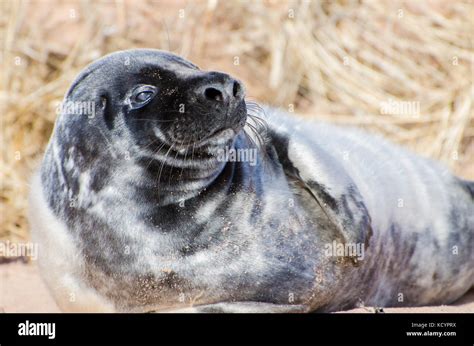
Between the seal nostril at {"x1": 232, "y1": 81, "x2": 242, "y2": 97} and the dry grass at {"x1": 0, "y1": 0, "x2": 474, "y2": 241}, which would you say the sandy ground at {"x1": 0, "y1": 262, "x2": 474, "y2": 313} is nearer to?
the seal nostril at {"x1": 232, "y1": 81, "x2": 242, "y2": 97}

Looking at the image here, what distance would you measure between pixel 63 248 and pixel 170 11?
14.4 feet

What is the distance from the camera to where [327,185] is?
357 cm

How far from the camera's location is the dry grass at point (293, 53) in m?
6.53

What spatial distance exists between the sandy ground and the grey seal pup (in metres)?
0.36

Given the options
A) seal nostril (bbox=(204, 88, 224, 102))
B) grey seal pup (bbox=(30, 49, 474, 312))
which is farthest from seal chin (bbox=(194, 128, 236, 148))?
seal nostril (bbox=(204, 88, 224, 102))

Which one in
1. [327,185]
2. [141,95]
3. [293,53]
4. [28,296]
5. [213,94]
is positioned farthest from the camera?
[293,53]

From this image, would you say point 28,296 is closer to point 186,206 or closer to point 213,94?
point 186,206

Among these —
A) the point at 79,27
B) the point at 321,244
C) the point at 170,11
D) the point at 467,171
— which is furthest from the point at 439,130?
the point at 321,244

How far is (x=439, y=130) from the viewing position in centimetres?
665

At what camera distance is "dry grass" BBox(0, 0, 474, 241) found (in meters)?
6.53

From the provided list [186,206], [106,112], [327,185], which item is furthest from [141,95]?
[327,185]

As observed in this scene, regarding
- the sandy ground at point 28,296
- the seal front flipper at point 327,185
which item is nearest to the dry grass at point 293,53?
the sandy ground at point 28,296

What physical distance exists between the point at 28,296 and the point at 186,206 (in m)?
1.47

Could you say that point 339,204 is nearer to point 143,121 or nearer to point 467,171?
point 143,121
